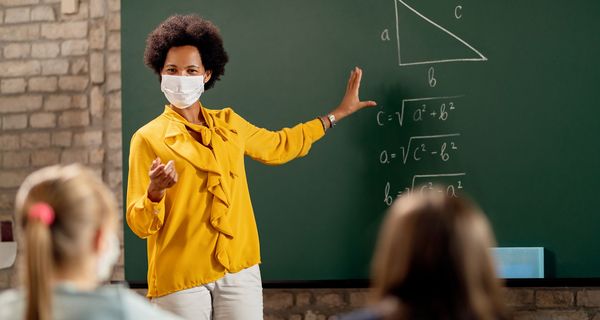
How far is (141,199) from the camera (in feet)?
10.4

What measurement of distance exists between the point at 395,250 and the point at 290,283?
8.94 ft

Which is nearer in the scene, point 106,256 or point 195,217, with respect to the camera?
point 106,256

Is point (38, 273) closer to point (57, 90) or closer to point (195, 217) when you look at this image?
point (195, 217)

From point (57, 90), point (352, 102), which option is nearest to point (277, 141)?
point (352, 102)

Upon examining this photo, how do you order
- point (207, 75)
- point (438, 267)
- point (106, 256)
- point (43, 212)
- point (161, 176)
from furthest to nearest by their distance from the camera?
point (207, 75) < point (161, 176) < point (106, 256) < point (43, 212) < point (438, 267)

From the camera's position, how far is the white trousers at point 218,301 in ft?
10.6

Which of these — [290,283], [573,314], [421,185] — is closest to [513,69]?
[421,185]

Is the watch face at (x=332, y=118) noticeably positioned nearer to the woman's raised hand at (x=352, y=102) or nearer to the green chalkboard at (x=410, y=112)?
the woman's raised hand at (x=352, y=102)

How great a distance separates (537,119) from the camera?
4043mm

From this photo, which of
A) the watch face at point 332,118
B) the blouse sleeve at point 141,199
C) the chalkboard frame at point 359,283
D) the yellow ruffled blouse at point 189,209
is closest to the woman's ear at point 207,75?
the yellow ruffled blouse at point 189,209

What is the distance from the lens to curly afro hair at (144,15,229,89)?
3527 mm

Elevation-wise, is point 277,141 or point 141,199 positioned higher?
point 277,141

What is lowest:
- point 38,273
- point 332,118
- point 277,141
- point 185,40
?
→ point 38,273

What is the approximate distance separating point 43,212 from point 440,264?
711mm
